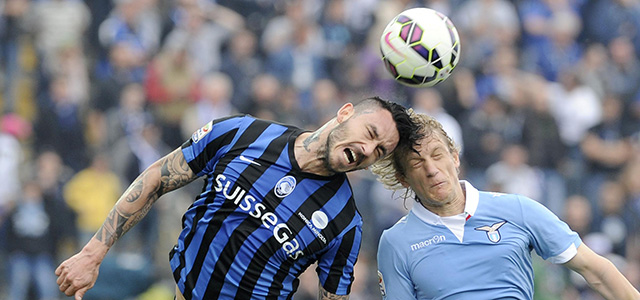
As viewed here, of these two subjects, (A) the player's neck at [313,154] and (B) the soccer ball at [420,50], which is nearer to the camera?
(A) the player's neck at [313,154]

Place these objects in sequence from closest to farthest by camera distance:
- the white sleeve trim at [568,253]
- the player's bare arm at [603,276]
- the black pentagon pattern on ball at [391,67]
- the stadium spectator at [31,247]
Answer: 1. the player's bare arm at [603,276]
2. the white sleeve trim at [568,253]
3. the black pentagon pattern on ball at [391,67]
4. the stadium spectator at [31,247]

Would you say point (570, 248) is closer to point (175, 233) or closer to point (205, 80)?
point (175, 233)

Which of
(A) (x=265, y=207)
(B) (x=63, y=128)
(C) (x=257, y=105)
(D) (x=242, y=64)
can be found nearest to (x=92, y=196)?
(B) (x=63, y=128)

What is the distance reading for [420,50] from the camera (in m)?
5.52

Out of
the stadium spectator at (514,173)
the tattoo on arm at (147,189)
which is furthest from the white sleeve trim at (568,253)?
the stadium spectator at (514,173)

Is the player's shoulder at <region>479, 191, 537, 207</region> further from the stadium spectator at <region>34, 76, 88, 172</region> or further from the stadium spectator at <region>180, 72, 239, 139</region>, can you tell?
the stadium spectator at <region>34, 76, 88, 172</region>

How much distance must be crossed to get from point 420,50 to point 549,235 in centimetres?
143

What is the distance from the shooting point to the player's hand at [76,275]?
4930 mm

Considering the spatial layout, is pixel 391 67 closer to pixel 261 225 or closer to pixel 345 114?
pixel 345 114

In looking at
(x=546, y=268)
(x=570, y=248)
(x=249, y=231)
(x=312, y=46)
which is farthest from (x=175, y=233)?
(x=570, y=248)

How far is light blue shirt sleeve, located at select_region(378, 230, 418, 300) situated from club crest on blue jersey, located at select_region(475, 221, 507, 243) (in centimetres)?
47

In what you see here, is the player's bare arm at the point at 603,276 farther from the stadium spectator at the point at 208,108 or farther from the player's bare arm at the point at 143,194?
the stadium spectator at the point at 208,108

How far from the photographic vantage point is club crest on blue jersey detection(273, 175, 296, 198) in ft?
16.7

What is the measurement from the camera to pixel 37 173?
10.5m
